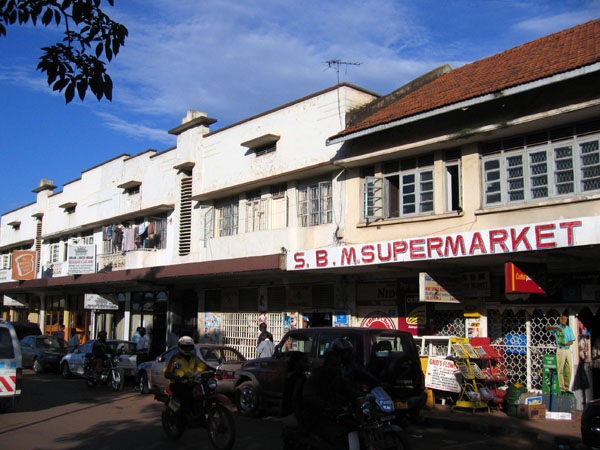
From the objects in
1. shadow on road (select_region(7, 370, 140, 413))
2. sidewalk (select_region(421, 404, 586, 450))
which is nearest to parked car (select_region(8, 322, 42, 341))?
shadow on road (select_region(7, 370, 140, 413))

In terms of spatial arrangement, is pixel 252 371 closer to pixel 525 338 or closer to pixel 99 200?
pixel 525 338

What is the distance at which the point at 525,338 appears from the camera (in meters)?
13.5

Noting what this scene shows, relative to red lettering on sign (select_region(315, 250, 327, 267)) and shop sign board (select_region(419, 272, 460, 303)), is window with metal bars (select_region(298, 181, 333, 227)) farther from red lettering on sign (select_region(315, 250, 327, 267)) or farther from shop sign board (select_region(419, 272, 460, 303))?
shop sign board (select_region(419, 272, 460, 303))

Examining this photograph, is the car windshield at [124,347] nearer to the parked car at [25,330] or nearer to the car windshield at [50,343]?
the car windshield at [50,343]

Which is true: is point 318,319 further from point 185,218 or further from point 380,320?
point 185,218

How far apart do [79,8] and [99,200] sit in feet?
82.8

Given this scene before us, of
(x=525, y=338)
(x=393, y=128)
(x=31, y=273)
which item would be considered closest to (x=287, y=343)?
(x=525, y=338)

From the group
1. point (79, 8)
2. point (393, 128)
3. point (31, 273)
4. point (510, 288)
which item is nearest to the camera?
point (79, 8)

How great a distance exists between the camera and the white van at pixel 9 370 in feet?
39.1

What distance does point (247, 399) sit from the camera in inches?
489

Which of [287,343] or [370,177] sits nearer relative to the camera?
[287,343]

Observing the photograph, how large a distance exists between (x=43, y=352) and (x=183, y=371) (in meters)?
14.9

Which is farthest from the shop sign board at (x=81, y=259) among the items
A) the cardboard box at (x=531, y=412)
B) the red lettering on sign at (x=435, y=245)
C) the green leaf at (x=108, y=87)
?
the green leaf at (x=108, y=87)

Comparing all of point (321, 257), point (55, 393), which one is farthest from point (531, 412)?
point (55, 393)
